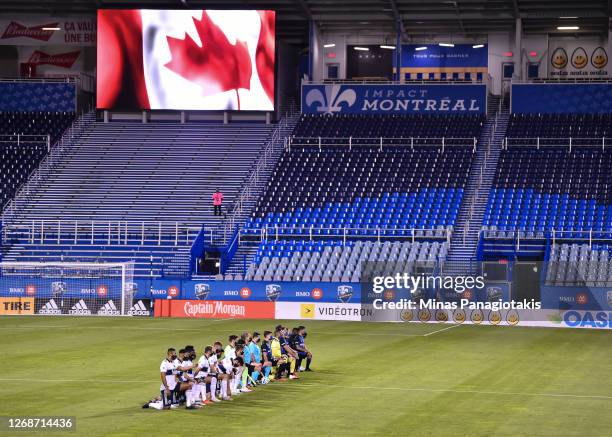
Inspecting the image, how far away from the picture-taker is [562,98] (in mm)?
65750

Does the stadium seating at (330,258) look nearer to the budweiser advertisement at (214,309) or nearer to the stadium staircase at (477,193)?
the stadium staircase at (477,193)

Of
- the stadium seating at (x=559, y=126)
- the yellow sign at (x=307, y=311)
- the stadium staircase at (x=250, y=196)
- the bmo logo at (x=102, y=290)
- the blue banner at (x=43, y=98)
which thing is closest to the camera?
the yellow sign at (x=307, y=311)

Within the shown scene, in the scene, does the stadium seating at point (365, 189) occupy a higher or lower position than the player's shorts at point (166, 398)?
higher

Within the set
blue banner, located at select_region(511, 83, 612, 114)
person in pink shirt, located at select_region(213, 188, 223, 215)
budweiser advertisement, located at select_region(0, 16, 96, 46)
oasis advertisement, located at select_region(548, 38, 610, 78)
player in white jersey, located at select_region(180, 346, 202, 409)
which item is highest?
budweiser advertisement, located at select_region(0, 16, 96, 46)

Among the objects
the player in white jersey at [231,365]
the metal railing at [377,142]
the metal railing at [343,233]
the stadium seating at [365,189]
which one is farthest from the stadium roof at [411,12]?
the player in white jersey at [231,365]

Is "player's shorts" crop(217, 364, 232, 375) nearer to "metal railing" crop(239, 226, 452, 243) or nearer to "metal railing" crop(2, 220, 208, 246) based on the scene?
"metal railing" crop(239, 226, 452, 243)

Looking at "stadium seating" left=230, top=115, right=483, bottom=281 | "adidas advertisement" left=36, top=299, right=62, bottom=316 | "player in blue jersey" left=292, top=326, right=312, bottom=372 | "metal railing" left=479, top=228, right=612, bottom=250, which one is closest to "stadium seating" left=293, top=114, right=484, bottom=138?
"stadium seating" left=230, top=115, right=483, bottom=281

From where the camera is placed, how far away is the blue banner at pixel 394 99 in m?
67.0

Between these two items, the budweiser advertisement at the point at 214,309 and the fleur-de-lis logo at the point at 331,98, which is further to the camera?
the fleur-de-lis logo at the point at 331,98

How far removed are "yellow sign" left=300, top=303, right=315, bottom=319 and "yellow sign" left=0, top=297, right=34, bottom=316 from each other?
11.9 m

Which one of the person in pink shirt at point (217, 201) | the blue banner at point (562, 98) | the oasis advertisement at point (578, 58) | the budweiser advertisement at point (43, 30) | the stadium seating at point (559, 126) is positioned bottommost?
the person in pink shirt at point (217, 201)

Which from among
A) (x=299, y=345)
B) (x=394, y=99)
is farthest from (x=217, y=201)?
(x=299, y=345)

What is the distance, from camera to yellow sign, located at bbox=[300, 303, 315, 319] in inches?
1951

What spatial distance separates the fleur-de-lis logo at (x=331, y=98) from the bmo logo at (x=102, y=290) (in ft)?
72.5
